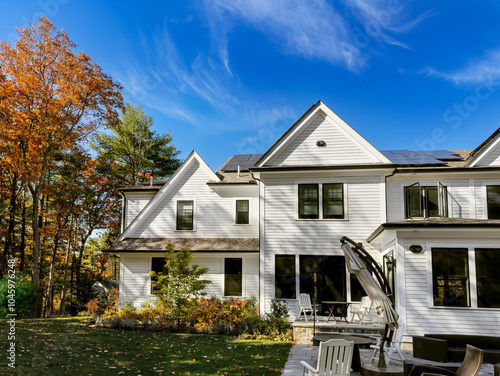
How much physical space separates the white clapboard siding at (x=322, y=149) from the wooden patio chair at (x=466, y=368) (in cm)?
951

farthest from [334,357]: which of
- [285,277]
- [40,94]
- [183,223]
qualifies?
[40,94]

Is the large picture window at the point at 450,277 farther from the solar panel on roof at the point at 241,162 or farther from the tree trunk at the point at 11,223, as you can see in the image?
the tree trunk at the point at 11,223

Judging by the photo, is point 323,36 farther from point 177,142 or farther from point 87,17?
point 177,142

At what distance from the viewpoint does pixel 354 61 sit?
72.3ft

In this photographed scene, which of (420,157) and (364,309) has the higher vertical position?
(420,157)

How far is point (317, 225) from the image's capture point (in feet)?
51.3

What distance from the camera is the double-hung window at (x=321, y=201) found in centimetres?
1567

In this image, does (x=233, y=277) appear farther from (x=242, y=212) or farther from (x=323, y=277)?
(x=323, y=277)

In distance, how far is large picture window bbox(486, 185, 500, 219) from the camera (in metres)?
15.3

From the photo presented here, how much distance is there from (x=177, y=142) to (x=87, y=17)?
20850 millimetres

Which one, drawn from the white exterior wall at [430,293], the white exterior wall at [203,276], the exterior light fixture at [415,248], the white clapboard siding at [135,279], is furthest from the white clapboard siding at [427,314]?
Answer: the white clapboard siding at [135,279]

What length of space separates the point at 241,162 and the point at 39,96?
11109mm

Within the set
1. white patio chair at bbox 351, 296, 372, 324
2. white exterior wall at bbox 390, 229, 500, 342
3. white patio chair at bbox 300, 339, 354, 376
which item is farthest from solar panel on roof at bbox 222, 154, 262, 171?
white patio chair at bbox 300, 339, 354, 376

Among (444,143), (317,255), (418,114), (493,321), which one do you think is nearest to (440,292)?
(493,321)
